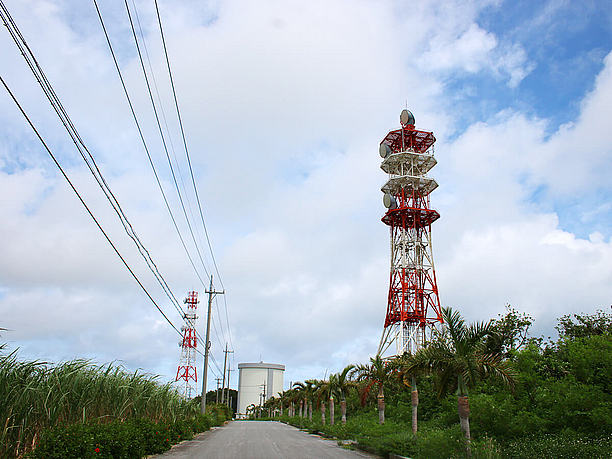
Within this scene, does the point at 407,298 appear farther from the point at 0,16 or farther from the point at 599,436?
Answer: the point at 0,16

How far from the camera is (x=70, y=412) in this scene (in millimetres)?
12883

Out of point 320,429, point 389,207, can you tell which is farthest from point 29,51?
point 389,207

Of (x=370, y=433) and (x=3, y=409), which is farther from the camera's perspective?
(x=370, y=433)

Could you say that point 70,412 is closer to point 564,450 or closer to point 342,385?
point 564,450

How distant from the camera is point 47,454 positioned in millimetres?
10250

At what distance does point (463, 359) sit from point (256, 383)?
11332 centimetres

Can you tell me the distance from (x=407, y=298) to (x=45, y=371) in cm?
4039

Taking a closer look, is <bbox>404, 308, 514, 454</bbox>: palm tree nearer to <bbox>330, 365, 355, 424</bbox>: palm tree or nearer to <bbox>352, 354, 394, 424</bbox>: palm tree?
<bbox>352, 354, 394, 424</bbox>: palm tree

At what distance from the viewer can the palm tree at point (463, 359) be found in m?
15.3

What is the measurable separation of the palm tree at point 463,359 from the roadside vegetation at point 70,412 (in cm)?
947

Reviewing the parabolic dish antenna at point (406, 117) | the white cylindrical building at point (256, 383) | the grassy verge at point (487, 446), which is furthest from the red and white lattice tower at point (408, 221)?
the white cylindrical building at point (256, 383)

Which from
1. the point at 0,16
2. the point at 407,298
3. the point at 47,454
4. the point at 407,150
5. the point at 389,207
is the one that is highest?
the point at 407,150

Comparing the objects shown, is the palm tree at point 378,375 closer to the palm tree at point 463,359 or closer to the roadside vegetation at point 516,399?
the roadside vegetation at point 516,399

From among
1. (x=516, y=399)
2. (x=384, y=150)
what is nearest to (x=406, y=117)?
(x=384, y=150)
